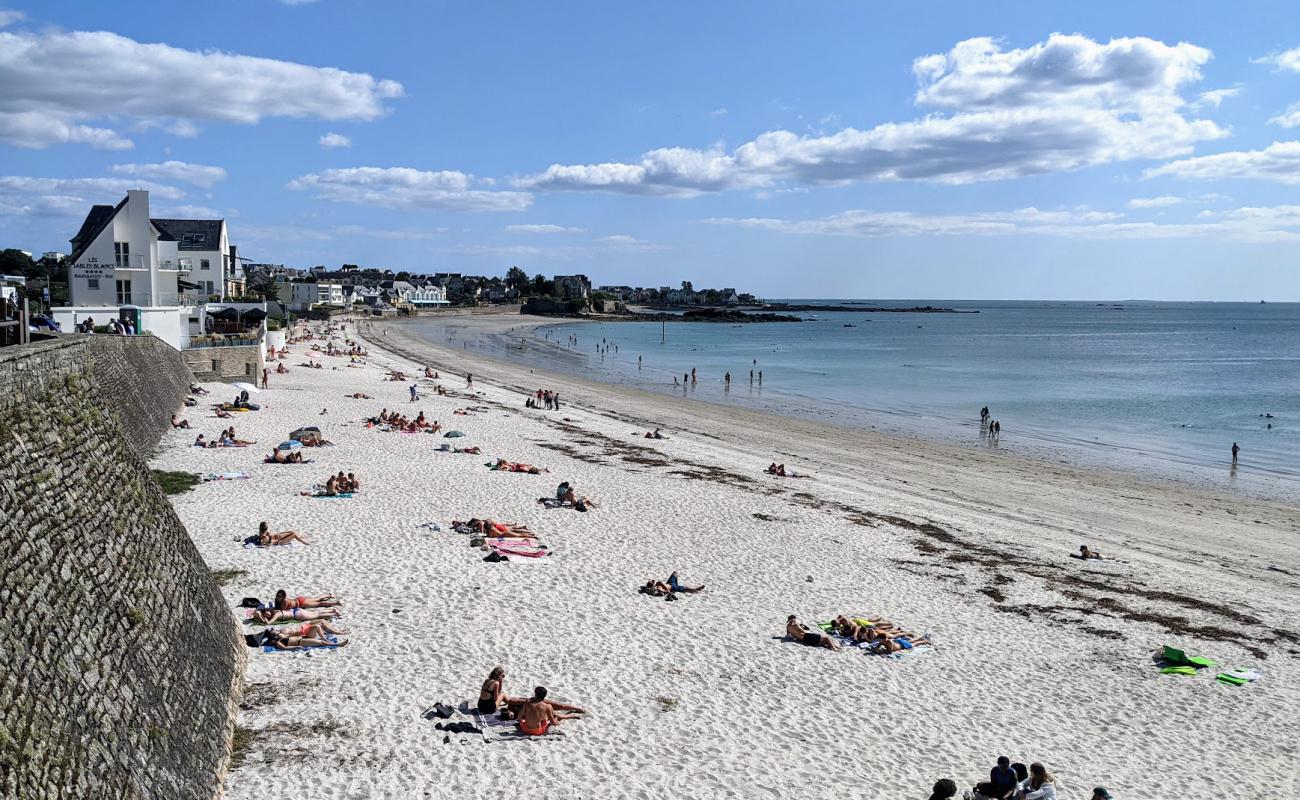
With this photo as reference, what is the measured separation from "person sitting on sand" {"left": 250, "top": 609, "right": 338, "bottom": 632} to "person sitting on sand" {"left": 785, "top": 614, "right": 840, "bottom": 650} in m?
7.18

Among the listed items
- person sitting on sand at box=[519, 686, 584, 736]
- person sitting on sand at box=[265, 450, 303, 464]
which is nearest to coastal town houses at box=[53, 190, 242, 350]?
person sitting on sand at box=[265, 450, 303, 464]

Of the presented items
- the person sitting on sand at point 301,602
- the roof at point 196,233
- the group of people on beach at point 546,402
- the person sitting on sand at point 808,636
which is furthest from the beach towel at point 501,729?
the roof at point 196,233

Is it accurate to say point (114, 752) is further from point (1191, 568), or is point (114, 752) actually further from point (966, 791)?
point (1191, 568)

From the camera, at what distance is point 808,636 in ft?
46.2

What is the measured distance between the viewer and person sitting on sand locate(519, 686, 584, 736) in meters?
10.7

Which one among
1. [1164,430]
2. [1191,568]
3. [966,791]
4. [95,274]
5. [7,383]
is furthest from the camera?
[1164,430]

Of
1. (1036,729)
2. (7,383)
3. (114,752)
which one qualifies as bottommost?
(1036,729)

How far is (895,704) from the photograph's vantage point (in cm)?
1223

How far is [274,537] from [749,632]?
9.28 m

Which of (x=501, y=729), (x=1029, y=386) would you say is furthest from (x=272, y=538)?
(x=1029, y=386)

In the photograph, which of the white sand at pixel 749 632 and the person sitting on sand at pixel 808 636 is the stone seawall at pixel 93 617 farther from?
the person sitting on sand at pixel 808 636

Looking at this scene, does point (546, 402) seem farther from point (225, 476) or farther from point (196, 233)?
point (196, 233)

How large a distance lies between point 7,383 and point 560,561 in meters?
10.1

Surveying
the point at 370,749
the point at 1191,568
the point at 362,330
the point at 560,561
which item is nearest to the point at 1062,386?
the point at 1191,568
